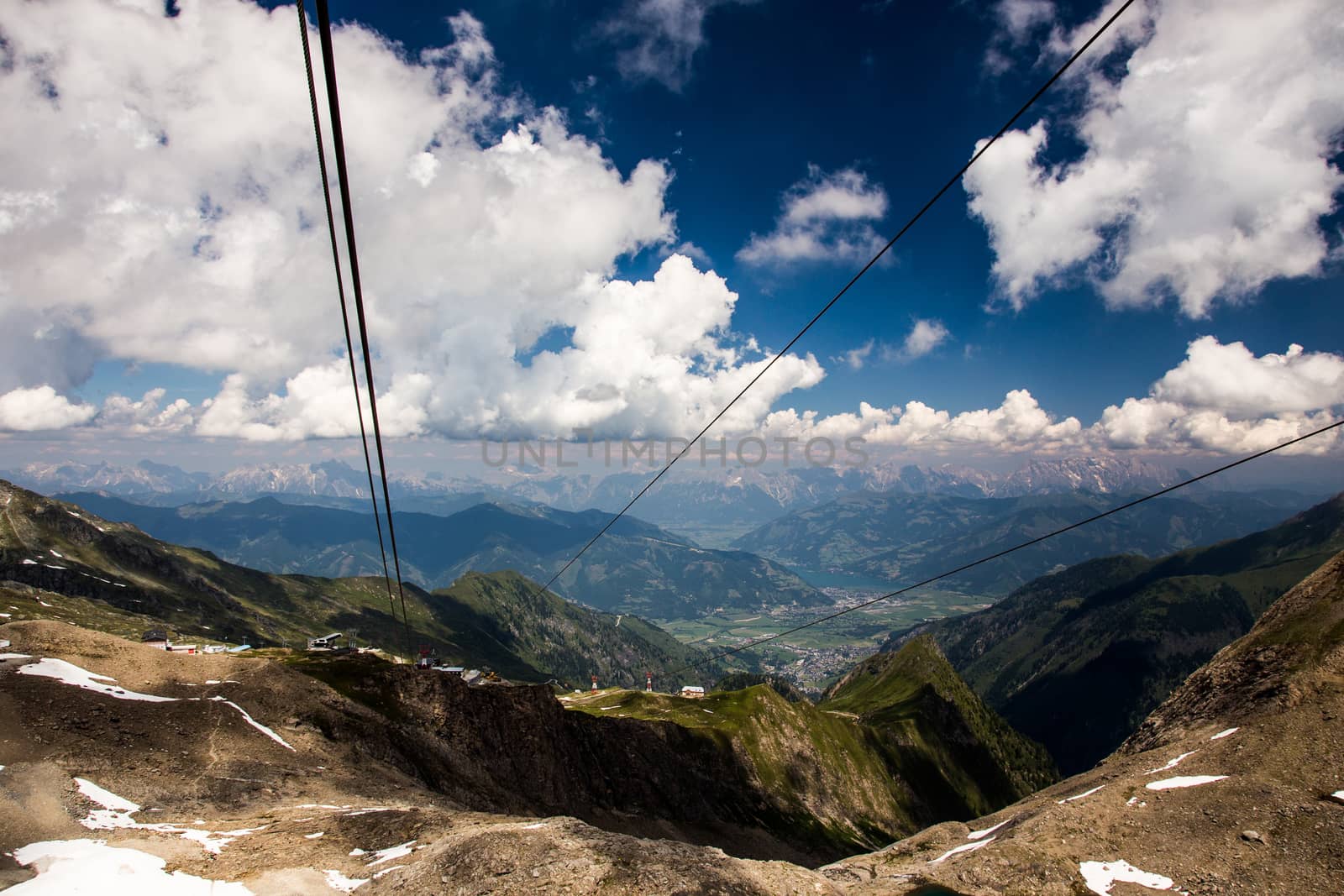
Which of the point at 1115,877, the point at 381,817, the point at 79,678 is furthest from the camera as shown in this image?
the point at 79,678

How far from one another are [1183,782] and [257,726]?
3444 inches

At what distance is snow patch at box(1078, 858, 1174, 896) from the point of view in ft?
140

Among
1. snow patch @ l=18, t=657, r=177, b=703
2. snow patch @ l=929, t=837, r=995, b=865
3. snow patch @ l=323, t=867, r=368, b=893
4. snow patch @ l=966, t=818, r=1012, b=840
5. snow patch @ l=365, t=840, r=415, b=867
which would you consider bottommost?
snow patch @ l=966, t=818, r=1012, b=840

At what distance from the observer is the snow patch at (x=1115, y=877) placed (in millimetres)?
42656

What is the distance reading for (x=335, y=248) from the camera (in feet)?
32.2

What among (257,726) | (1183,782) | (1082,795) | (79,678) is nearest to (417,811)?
(257,726)

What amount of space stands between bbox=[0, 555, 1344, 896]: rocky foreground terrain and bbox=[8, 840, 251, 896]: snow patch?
0.15 metres

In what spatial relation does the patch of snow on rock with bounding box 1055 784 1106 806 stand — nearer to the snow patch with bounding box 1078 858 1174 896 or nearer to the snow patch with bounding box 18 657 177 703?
the snow patch with bounding box 1078 858 1174 896

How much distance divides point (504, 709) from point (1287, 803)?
3161 inches

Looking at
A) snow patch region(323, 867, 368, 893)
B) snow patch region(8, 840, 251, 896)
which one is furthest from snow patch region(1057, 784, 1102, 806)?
snow patch region(8, 840, 251, 896)

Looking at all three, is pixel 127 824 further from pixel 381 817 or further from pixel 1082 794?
pixel 1082 794

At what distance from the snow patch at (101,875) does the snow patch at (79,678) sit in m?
23.8

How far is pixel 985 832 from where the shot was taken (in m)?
68.6

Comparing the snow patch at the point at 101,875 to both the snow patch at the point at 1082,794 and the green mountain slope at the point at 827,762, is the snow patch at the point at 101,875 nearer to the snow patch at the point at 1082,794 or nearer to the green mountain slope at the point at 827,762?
the snow patch at the point at 1082,794
